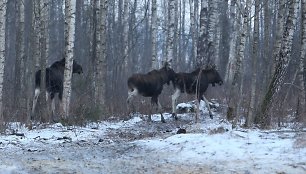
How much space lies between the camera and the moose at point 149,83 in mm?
15688

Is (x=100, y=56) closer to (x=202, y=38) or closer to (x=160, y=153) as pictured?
(x=202, y=38)

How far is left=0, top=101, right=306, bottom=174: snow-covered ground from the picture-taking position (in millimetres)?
6965

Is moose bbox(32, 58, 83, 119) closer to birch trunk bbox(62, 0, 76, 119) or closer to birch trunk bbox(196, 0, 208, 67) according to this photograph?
birch trunk bbox(62, 0, 76, 119)

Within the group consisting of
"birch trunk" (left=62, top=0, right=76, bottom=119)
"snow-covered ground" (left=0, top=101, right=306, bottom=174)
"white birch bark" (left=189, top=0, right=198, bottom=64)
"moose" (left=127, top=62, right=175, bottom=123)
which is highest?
"white birch bark" (left=189, top=0, right=198, bottom=64)

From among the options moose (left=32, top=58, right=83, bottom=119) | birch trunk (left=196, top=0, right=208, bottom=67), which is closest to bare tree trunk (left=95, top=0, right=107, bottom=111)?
moose (left=32, top=58, right=83, bottom=119)

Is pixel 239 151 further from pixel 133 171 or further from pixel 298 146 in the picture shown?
pixel 133 171

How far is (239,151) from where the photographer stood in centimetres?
763

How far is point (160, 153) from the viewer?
27.0 ft

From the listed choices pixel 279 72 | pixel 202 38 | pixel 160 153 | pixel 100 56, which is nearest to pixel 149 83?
pixel 100 56

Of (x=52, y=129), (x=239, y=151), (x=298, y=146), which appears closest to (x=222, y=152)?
(x=239, y=151)

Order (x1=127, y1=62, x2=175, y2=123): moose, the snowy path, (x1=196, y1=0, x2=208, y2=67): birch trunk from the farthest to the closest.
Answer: (x1=196, y1=0, x2=208, y2=67): birch trunk < (x1=127, y1=62, x2=175, y2=123): moose < the snowy path

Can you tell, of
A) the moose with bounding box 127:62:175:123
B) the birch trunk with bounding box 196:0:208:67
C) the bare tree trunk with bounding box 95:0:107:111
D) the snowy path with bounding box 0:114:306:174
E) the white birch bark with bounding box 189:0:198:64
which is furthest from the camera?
the white birch bark with bounding box 189:0:198:64

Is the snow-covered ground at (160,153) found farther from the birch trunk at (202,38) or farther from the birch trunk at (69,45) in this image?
the birch trunk at (202,38)

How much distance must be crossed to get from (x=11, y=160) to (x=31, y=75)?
5715 mm
